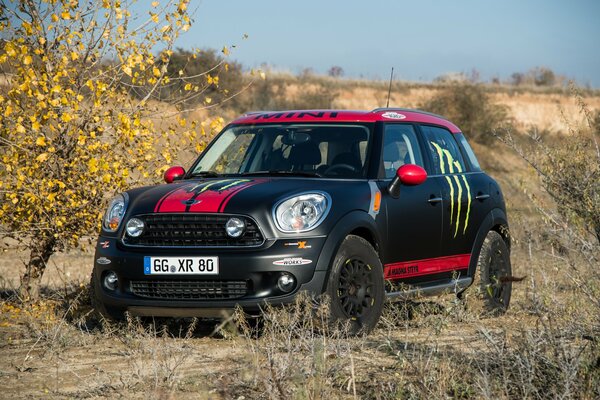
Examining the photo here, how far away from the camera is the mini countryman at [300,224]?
745 centimetres

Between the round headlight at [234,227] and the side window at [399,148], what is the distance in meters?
1.61

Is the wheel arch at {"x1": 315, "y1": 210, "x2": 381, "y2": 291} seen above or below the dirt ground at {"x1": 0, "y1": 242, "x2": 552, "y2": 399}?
above

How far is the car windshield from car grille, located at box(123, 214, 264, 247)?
3.55ft

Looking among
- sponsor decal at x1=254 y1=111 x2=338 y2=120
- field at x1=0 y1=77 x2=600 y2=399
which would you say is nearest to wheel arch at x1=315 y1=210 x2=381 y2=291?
field at x1=0 y1=77 x2=600 y2=399

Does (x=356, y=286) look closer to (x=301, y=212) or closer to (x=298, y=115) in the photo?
(x=301, y=212)

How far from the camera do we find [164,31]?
33.4 feet

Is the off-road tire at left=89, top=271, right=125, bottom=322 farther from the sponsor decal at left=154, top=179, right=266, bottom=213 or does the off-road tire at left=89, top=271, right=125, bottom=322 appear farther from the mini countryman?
the sponsor decal at left=154, top=179, right=266, bottom=213

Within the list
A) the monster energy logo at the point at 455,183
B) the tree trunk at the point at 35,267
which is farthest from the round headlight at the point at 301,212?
the tree trunk at the point at 35,267

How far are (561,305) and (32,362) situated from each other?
11.5ft

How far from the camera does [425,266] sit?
29.5 feet

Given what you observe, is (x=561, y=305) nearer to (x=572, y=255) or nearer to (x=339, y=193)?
(x=572, y=255)

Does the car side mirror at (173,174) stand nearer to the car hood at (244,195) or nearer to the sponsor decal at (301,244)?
the car hood at (244,195)

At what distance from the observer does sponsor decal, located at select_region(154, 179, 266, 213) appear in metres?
7.57

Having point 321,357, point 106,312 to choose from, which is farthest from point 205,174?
point 321,357
